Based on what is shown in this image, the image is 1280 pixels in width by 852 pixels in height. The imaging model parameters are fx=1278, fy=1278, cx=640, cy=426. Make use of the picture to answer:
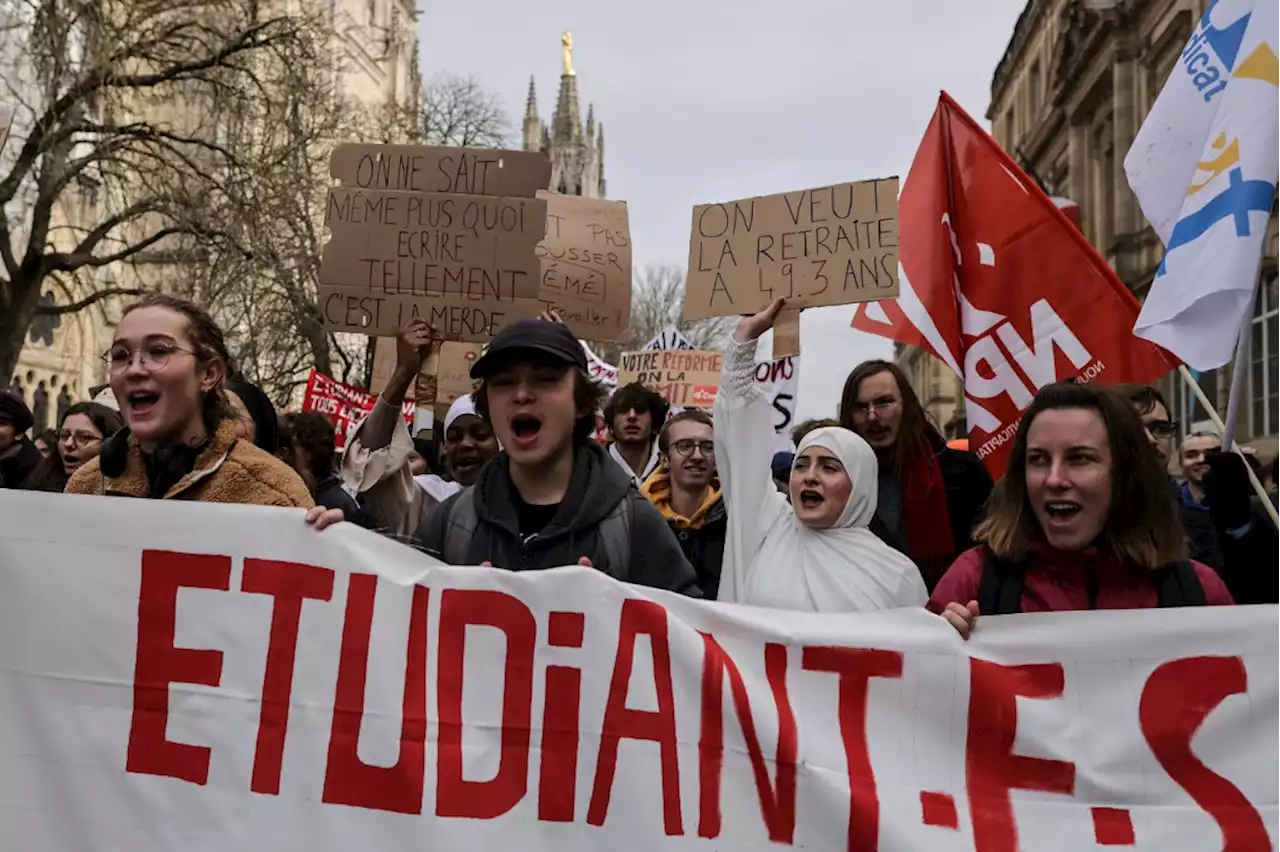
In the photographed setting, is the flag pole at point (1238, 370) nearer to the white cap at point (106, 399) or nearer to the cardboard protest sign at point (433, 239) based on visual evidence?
the cardboard protest sign at point (433, 239)

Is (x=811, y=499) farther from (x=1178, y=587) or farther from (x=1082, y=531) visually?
(x=1178, y=587)

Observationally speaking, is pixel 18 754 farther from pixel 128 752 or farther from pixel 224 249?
pixel 224 249

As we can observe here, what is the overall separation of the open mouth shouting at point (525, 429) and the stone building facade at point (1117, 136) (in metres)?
16.0

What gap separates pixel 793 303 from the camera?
3.96 metres

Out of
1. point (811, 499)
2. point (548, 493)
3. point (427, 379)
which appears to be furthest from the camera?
point (427, 379)

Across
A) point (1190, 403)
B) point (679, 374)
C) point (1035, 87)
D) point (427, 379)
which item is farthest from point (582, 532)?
point (1035, 87)

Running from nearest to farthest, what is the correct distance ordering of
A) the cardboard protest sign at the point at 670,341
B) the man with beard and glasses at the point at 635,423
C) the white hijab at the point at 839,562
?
the white hijab at the point at 839,562, the man with beard and glasses at the point at 635,423, the cardboard protest sign at the point at 670,341

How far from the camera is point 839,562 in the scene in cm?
328

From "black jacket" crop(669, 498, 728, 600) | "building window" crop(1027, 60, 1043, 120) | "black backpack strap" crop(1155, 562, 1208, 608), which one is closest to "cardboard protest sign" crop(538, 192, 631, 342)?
"black jacket" crop(669, 498, 728, 600)

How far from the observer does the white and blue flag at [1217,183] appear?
11.5 ft

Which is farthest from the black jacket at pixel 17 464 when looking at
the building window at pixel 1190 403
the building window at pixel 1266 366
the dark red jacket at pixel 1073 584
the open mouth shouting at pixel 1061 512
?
the building window at pixel 1190 403

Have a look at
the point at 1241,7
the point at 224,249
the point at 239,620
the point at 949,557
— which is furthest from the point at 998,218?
the point at 224,249

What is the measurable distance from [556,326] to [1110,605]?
1.40 metres

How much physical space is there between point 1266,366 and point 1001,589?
19527 millimetres
